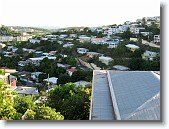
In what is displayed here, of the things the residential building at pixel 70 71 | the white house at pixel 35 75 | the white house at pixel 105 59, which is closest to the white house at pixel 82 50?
the residential building at pixel 70 71

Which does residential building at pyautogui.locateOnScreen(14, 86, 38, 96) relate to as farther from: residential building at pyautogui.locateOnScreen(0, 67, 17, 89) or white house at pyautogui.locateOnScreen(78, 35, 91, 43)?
white house at pyautogui.locateOnScreen(78, 35, 91, 43)

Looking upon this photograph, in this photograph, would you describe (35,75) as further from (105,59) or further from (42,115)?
(42,115)

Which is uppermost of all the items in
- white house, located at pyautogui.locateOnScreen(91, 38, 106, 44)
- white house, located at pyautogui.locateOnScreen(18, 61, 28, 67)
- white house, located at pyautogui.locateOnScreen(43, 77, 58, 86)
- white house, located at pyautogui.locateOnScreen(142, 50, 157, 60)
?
white house, located at pyautogui.locateOnScreen(91, 38, 106, 44)

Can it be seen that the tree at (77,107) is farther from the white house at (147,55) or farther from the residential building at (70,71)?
the residential building at (70,71)

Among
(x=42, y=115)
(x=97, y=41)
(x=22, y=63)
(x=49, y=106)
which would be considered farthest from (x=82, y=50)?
(x=42, y=115)

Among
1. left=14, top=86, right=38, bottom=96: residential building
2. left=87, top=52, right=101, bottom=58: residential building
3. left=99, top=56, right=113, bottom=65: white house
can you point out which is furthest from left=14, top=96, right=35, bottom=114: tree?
left=87, top=52, right=101, bottom=58: residential building

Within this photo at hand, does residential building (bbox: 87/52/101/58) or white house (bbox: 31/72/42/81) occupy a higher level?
residential building (bbox: 87/52/101/58)

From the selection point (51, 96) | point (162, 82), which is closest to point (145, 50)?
point (51, 96)

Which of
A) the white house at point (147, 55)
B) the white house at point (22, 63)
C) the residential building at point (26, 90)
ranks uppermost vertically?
the white house at point (147, 55)

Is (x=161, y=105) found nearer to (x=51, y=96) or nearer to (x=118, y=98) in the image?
(x=118, y=98)

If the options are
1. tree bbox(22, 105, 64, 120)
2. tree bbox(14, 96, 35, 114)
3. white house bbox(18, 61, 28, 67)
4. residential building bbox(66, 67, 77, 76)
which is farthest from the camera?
white house bbox(18, 61, 28, 67)
